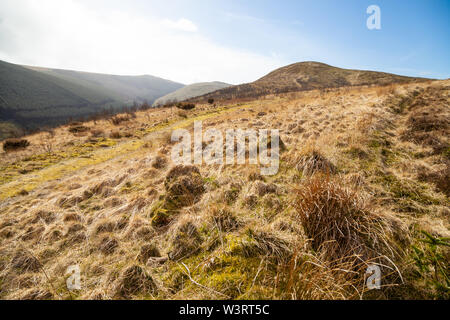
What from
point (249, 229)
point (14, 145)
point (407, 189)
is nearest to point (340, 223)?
point (249, 229)

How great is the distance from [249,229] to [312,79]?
103 meters

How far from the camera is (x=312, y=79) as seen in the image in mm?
86500

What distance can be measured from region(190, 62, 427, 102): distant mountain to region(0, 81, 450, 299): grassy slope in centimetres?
6741

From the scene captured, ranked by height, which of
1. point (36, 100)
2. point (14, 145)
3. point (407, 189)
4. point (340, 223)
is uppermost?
point (36, 100)

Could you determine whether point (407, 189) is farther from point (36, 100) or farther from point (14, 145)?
point (36, 100)

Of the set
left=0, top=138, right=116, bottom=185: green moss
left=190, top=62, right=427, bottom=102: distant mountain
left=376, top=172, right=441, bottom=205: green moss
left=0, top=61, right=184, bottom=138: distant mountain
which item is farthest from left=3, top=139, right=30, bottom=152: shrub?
left=0, top=61, right=184, bottom=138: distant mountain

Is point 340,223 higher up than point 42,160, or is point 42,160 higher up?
point 340,223

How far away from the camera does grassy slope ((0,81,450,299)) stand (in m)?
2.06

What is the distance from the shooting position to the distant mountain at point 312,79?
237 feet

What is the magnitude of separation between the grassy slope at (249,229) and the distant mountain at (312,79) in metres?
67.4

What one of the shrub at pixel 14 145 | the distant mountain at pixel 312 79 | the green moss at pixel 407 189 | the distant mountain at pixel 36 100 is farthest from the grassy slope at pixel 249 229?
the distant mountain at pixel 36 100

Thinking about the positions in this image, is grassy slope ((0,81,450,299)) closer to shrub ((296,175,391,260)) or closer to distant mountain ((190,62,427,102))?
shrub ((296,175,391,260))

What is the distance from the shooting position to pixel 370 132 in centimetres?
602

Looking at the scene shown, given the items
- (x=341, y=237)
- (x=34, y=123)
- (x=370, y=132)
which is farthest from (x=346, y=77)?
(x=34, y=123)
